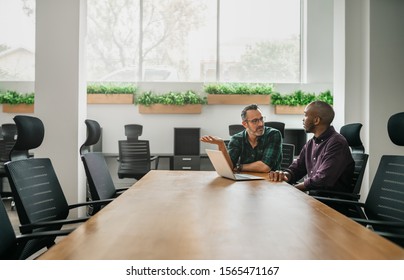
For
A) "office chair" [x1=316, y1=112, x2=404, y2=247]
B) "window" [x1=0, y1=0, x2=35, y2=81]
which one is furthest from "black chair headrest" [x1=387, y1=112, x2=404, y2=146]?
"window" [x1=0, y1=0, x2=35, y2=81]

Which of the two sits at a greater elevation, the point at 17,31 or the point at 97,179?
the point at 17,31

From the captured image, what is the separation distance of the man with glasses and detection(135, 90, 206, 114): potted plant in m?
2.95

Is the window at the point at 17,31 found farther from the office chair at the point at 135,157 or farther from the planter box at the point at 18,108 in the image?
the office chair at the point at 135,157

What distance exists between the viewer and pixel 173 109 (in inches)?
238

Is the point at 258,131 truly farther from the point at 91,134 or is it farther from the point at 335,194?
the point at 91,134

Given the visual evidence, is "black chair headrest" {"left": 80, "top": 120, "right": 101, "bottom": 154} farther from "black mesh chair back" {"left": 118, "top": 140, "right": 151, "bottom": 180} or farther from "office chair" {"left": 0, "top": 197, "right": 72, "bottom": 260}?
"office chair" {"left": 0, "top": 197, "right": 72, "bottom": 260}

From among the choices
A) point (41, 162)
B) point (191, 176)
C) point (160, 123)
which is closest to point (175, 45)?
point (160, 123)

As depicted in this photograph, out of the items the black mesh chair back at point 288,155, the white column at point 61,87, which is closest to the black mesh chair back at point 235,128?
the black mesh chair back at point 288,155

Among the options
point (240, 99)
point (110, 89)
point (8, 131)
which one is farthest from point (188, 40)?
point (8, 131)

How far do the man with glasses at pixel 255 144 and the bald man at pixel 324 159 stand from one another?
0.75 ft

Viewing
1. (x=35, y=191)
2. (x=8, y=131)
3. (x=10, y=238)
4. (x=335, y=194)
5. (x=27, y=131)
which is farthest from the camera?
(x=8, y=131)

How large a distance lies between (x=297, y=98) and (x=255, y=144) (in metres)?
3.23

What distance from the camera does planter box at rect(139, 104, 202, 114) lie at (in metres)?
6.05

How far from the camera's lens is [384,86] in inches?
167
